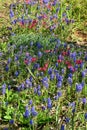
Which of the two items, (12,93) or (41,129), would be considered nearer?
(41,129)

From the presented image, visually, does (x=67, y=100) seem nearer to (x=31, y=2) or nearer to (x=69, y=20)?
(x=69, y=20)

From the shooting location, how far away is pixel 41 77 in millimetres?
5020

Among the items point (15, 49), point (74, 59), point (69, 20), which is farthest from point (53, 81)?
point (69, 20)

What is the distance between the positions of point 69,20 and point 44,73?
8.09 ft

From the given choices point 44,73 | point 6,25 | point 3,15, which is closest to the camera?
point 44,73

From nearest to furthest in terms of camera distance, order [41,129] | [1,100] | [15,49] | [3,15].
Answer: [41,129], [1,100], [15,49], [3,15]

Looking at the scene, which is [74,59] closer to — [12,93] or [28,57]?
[28,57]

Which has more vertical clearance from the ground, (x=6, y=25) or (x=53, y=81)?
(x=6, y=25)

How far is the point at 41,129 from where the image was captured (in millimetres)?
4180

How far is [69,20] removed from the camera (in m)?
7.32

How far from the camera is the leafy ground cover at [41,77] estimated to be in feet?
13.8

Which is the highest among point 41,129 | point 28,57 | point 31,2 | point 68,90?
point 31,2

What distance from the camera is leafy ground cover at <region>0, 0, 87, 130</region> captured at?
4.19 meters

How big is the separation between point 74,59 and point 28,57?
0.71 meters
